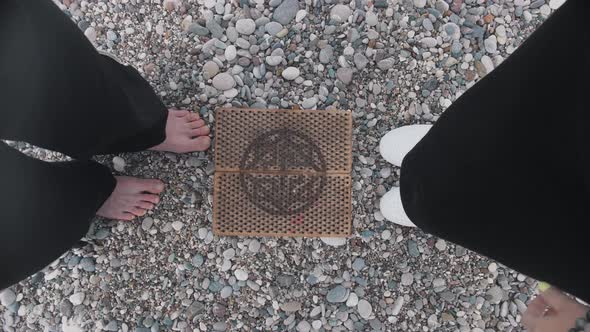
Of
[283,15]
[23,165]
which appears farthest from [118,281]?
[283,15]

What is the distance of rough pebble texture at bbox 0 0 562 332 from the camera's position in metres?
1.39

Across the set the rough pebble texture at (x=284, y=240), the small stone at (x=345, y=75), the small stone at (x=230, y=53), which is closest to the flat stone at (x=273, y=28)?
the rough pebble texture at (x=284, y=240)

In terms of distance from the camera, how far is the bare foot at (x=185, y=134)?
1351mm

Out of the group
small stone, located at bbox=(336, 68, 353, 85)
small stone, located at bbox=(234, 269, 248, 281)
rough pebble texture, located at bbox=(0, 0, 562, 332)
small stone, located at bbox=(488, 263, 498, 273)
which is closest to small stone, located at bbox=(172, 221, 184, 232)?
rough pebble texture, located at bbox=(0, 0, 562, 332)

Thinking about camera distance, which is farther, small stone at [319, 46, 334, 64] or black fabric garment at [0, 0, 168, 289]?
small stone at [319, 46, 334, 64]

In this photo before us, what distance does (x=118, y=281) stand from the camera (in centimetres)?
139

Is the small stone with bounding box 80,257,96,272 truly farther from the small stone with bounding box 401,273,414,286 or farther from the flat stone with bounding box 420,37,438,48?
the flat stone with bounding box 420,37,438,48

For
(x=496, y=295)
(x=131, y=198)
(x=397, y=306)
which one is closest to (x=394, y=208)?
Answer: (x=397, y=306)

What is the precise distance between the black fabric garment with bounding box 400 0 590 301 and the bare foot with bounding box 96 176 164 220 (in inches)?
32.9

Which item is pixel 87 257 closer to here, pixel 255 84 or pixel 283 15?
pixel 255 84

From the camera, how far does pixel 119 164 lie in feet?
4.67

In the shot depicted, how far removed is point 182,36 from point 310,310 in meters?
0.92

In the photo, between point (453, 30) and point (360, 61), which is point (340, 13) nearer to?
point (360, 61)

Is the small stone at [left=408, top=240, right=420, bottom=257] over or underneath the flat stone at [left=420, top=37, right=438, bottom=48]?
underneath
